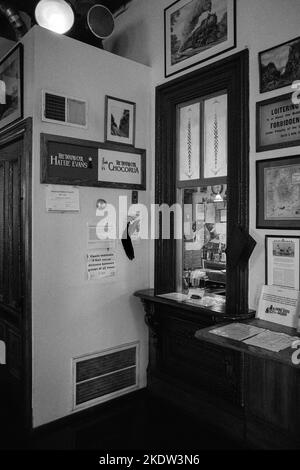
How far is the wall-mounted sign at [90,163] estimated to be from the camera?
2.71 meters

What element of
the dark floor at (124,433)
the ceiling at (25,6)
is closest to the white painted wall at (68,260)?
the dark floor at (124,433)

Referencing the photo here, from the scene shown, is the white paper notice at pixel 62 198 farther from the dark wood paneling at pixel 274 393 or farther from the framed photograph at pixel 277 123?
the dark wood paneling at pixel 274 393

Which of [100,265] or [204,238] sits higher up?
[204,238]

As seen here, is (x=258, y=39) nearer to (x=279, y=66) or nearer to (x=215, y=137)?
(x=279, y=66)

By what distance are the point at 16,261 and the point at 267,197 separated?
6.46ft

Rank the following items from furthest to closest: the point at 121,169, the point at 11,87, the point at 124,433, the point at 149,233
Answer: the point at 149,233, the point at 121,169, the point at 11,87, the point at 124,433

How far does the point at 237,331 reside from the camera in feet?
7.27

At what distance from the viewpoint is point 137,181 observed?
3.24 metres

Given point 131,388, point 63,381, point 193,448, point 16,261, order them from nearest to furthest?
point 193,448
point 63,381
point 16,261
point 131,388

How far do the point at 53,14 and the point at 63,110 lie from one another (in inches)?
30.6

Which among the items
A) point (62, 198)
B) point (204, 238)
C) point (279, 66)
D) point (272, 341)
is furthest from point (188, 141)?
point (272, 341)

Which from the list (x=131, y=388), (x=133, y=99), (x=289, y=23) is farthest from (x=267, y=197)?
(x=131, y=388)

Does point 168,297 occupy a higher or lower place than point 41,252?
lower
